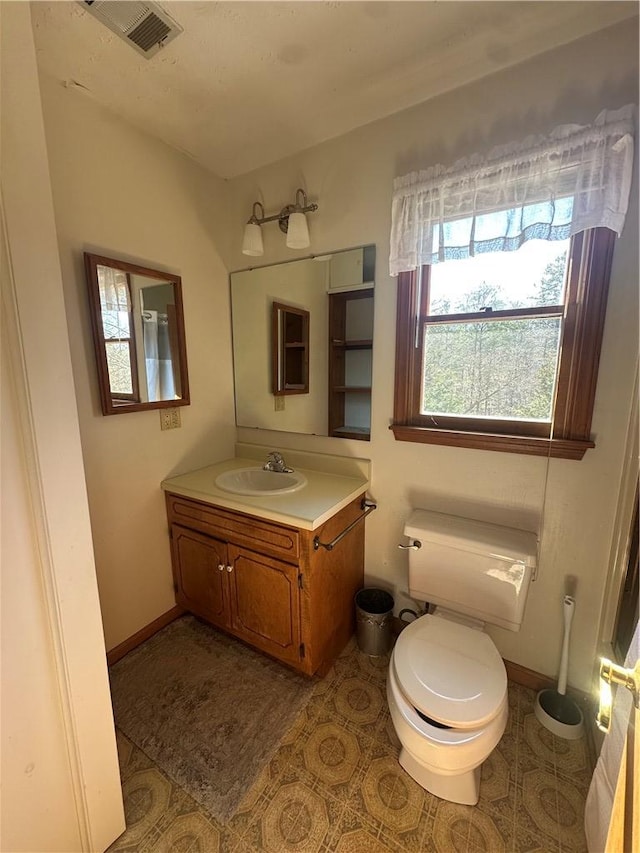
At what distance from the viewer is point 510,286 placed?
4.44 feet

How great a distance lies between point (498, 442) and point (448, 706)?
3.10 ft

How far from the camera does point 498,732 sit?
106 cm

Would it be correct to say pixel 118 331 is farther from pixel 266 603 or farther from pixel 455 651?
pixel 455 651

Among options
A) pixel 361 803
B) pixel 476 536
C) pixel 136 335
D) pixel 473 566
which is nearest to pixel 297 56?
pixel 136 335

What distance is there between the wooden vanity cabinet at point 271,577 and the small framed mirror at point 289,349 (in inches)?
30.2

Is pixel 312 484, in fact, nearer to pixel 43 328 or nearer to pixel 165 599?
pixel 165 599

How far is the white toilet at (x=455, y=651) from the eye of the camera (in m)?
1.03

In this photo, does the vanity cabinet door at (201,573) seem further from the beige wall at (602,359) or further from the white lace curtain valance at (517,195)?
the white lace curtain valance at (517,195)

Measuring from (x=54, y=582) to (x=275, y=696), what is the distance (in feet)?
3.75

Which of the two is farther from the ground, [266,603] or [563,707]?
[266,603]

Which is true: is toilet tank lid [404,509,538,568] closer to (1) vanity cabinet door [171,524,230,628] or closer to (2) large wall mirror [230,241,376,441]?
(2) large wall mirror [230,241,376,441]

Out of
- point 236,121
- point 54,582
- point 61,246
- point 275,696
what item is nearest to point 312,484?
point 275,696

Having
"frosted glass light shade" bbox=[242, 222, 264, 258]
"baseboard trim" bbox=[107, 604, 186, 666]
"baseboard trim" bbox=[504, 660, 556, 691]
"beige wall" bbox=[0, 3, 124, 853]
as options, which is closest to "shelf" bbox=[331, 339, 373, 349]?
"frosted glass light shade" bbox=[242, 222, 264, 258]

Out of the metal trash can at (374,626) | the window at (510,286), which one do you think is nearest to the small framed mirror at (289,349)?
the window at (510,286)
